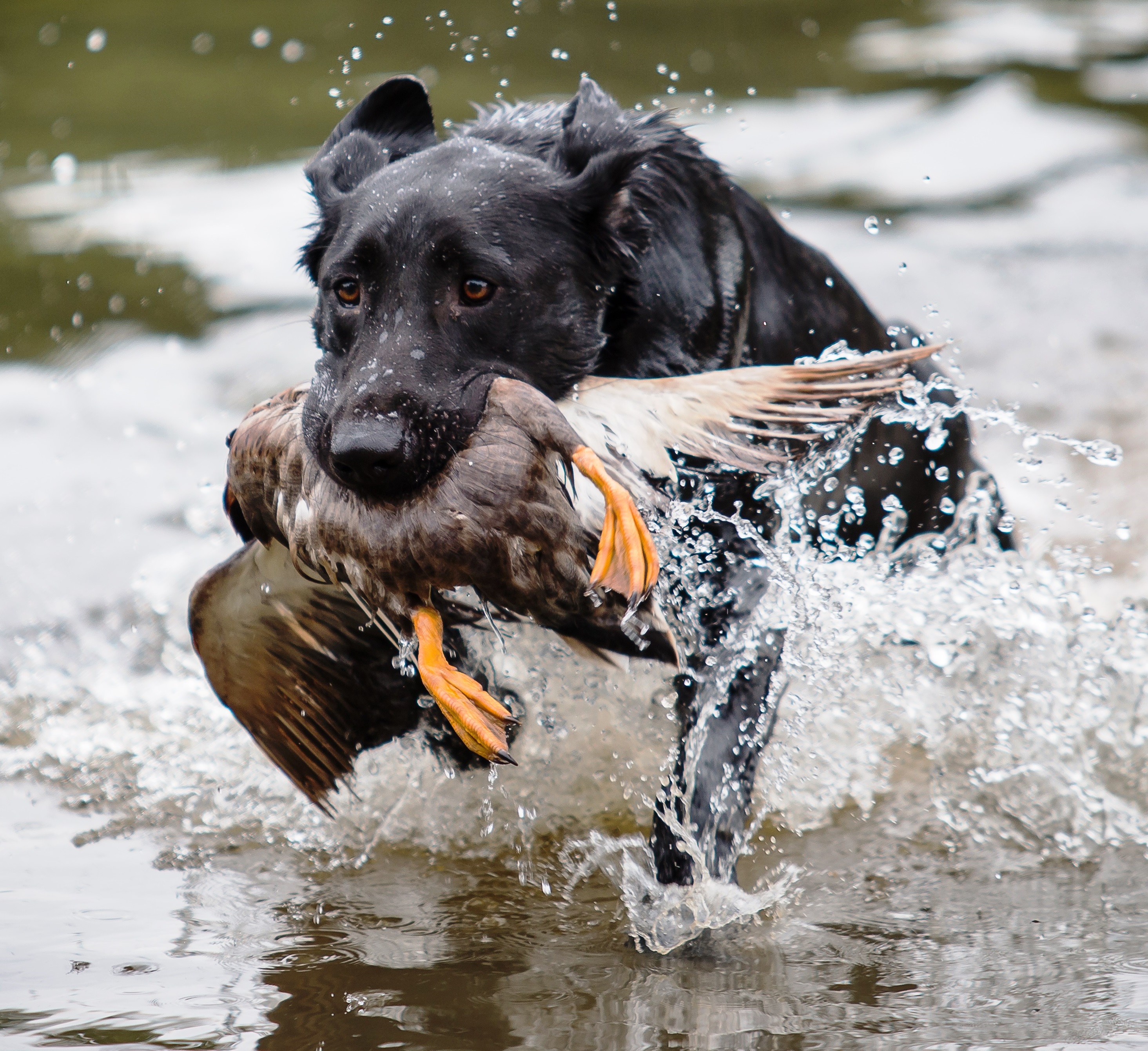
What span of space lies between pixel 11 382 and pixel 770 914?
4290mm

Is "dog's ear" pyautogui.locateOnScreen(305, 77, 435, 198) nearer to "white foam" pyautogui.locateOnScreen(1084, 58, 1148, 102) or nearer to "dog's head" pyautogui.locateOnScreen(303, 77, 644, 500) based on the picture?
"dog's head" pyautogui.locateOnScreen(303, 77, 644, 500)

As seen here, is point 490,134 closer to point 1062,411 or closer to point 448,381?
point 448,381

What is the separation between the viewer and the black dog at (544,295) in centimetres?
213

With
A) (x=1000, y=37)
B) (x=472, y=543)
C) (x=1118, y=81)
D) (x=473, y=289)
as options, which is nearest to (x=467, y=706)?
(x=472, y=543)

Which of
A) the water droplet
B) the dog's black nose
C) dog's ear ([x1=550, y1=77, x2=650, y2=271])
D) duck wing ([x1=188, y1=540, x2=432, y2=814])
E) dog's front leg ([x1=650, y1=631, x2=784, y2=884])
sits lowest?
dog's front leg ([x1=650, y1=631, x2=784, y2=884])

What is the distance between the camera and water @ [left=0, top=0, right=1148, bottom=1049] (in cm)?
213

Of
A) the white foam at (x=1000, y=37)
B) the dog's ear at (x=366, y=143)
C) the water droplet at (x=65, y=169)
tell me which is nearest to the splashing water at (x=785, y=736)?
the dog's ear at (x=366, y=143)

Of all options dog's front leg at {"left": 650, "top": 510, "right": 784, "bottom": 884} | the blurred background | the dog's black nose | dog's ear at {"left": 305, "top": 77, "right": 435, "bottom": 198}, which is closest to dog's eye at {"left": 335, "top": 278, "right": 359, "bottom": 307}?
dog's ear at {"left": 305, "top": 77, "right": 435, "bottom": 198}

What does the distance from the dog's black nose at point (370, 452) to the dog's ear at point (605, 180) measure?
65cm

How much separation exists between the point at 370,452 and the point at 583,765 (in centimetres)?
131

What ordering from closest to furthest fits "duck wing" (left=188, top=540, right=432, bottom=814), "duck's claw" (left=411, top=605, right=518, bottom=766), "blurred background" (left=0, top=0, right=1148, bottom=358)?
"duck's claw" (left=411, top=605, right=518, bottom=766)
"duck wing" (left=188, top=540, right=432, bottom=814)
"blurred background" (left=0, top=0, right=1148, bottom=358)

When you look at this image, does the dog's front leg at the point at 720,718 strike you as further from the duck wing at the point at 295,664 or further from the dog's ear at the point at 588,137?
the dog's ear at the point at 588,137

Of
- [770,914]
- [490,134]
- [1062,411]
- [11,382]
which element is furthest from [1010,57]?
[770,914]

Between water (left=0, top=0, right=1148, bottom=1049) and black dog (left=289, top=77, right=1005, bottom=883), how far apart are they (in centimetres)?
19
